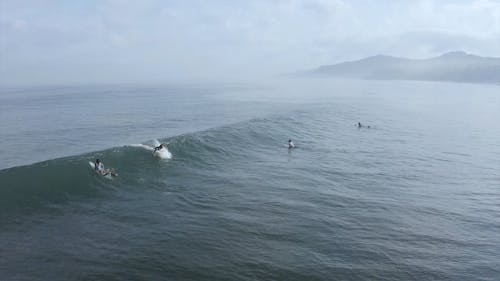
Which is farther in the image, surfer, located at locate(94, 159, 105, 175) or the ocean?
surfer, located at locate(94, 159, 105, 175)

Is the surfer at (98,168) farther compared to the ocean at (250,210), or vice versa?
the surfer at (98,168)

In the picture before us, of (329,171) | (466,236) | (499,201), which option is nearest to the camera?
(466,236)

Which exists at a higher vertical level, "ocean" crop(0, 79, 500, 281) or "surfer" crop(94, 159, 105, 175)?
"surfer" crop(94, 159, 105, 175)

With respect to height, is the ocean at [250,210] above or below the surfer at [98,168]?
below

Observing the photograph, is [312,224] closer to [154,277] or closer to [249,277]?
[249,277]

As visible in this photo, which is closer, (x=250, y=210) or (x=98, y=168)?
(x=250, y=210)

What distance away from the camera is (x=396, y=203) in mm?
30016

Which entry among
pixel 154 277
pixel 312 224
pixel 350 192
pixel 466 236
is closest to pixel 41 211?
pixel 154 277

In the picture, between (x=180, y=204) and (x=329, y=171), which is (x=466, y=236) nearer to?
(x=329, y=171)

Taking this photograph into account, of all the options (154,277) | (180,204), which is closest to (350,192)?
(180,204)

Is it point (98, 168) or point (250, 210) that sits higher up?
point (98, 168)

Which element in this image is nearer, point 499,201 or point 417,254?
point 417,254

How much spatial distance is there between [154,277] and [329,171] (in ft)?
73.1

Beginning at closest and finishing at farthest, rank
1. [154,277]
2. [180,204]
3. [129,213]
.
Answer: [154,277], [129,213], [180,204]
